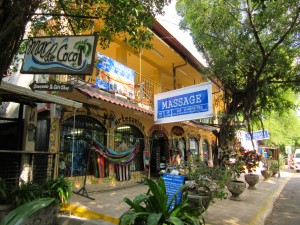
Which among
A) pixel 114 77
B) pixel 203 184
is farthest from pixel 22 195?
pixel 114 77

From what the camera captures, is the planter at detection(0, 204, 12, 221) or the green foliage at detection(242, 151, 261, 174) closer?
the planter at detection(0, 204, 12, 221)

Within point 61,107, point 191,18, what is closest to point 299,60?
point 191,18

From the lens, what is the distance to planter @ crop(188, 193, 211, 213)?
5.26 m

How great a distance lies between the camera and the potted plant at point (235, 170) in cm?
851

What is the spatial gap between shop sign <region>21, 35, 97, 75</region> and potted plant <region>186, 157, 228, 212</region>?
120 inches

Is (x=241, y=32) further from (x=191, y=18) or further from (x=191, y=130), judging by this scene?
(x=191, y=130)

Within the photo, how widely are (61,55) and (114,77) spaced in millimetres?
5474

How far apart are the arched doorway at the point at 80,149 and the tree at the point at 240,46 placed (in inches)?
197

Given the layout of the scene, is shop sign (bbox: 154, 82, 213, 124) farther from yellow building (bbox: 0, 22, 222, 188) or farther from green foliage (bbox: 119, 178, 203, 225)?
green foliage (bbox: 119, 178, 203, 225)

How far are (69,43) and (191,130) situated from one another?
1273 centimetres

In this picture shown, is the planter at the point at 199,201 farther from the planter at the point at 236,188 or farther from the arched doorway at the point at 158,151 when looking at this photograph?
the arched doorway at the point at 158,151

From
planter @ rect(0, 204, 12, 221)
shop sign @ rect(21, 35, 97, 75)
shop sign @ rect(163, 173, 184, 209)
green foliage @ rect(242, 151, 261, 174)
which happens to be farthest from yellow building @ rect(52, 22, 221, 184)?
green foliage @ rect(242, 151, 261, 174)

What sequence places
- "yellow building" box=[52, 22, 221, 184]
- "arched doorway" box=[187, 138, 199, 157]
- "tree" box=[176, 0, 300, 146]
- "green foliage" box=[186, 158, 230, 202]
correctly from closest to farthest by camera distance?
"green foliage" box=[186, 158, 230, 202] → "yellow building" box=[52, 22, 221, 184] → "tree" box=[176, 0, 300, 146] → "arched doorway" box=[187, 138, 199, 157]

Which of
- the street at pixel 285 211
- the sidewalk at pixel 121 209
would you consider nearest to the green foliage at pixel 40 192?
the sidewalk at pixel 121 209
